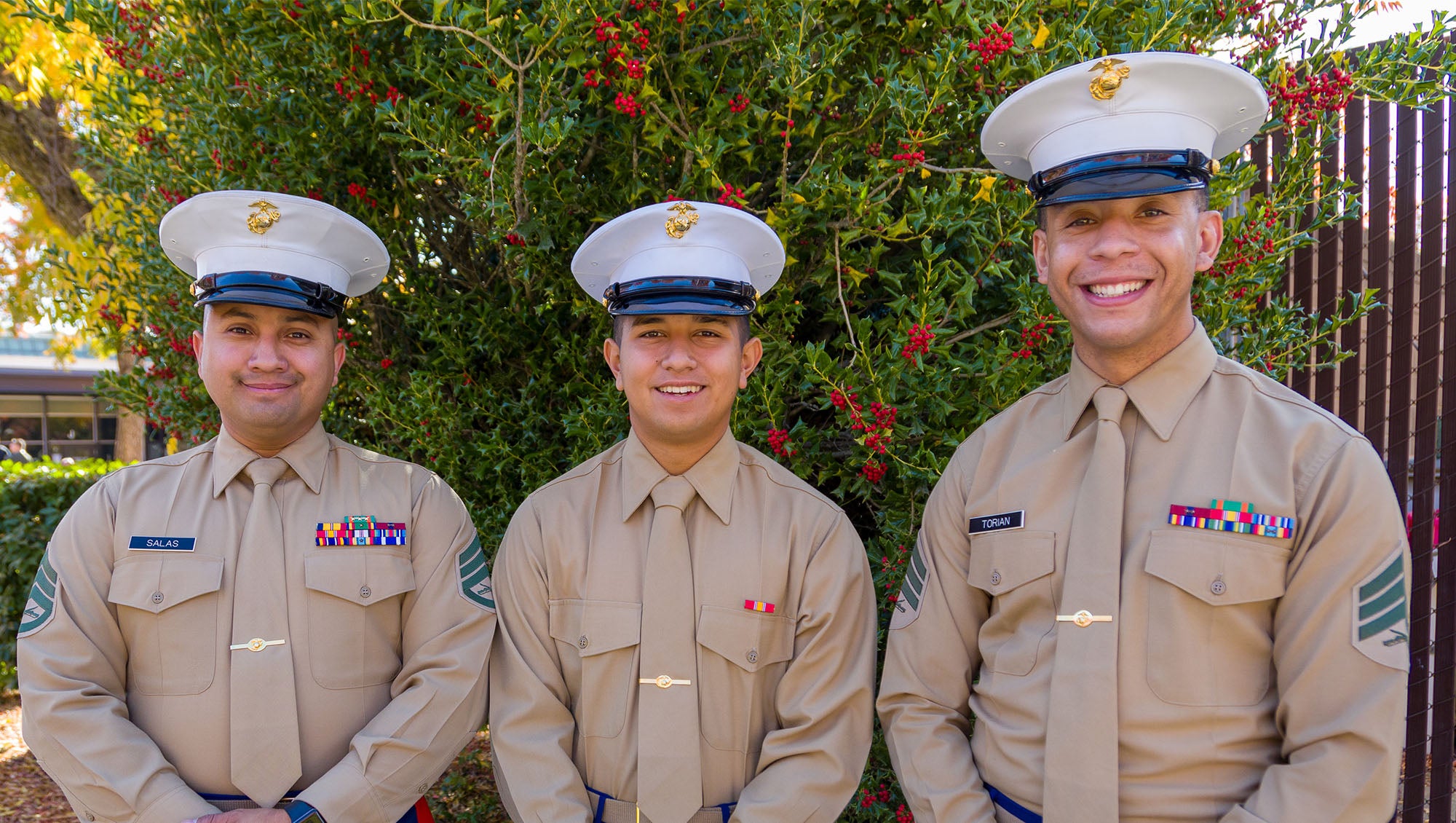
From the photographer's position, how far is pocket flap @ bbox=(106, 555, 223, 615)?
2.40 metres

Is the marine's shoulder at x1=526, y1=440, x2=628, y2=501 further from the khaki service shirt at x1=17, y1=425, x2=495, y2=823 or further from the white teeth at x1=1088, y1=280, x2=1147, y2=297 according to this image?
the white teeth at x1=1088, y1=280, x2=1147, y2=297

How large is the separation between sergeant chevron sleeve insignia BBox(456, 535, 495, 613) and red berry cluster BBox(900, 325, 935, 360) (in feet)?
4.37

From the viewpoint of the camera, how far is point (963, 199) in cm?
277

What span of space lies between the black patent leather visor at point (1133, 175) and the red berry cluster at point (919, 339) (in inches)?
25.0

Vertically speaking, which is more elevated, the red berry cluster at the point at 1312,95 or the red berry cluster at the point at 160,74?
the red berry cluster at the point at 160,74

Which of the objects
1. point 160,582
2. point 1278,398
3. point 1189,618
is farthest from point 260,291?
point 1278,398

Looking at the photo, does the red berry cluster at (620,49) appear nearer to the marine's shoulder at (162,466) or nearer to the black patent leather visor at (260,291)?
the black patent leather visor at (260,291)

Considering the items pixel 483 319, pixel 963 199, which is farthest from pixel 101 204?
pixel 963 199

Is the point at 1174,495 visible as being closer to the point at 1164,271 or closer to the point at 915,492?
the point at 1164,271

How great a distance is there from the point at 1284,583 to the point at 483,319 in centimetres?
258

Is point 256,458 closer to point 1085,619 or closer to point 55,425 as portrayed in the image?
point 1085,619

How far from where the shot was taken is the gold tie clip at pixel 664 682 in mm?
2314

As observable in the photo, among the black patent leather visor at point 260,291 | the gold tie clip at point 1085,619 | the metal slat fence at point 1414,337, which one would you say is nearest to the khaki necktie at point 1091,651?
the gold tie clip at point 1085,619

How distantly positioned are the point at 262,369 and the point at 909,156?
72.4 inches
